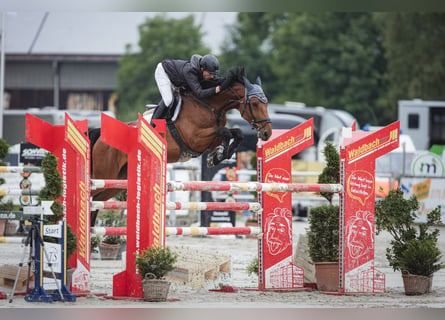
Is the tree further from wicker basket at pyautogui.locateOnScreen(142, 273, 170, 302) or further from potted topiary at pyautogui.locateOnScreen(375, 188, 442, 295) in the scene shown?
wicker basket at pyautogui.locateOnScreen(142, 273, 170, 302)

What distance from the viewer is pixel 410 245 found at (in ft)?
28.1

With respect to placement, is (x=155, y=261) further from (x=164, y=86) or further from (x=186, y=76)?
(x=164, y=86)

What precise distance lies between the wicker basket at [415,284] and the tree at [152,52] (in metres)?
29.4

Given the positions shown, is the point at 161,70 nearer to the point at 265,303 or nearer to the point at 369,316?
the point at 265,303

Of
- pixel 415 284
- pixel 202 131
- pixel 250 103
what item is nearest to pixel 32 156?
pixel 202 131

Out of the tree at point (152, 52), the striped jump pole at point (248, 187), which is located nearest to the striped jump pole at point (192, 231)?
the striped jump pole at point (248, 187)

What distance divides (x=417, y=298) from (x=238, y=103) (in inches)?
88.6

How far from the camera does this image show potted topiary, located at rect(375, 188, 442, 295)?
8500 millimetres

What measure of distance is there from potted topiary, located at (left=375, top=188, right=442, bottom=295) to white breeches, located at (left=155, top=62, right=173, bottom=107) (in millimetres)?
2021

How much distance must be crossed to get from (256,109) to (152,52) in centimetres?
3011

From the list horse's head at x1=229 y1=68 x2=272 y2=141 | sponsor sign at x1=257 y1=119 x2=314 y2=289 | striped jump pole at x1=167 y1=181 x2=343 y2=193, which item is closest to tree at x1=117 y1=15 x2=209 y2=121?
horse's head at x1=229 y1=68 x2=272 y2=141

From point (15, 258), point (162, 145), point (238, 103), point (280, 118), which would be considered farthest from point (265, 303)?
point (280, 118)

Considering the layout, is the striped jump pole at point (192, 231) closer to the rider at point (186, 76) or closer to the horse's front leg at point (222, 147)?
the horse's front leg at point (222, 147)

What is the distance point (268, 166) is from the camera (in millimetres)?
8734
